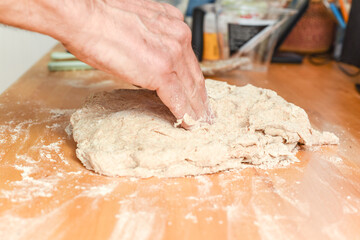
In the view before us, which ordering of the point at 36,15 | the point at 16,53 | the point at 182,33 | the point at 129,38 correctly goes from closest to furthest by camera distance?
the point at 36,15, the point at 129,38, the point at 182,33, the point at 16,53

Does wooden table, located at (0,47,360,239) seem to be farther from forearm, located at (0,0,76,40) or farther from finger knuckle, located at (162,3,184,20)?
finger knuckle, located at (162,3,184,20)

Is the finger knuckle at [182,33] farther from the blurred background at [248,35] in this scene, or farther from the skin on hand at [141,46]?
the blurred background at [248,35]

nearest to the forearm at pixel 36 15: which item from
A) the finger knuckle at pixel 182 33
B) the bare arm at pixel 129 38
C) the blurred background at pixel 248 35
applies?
the bare arm at pixel 129 38

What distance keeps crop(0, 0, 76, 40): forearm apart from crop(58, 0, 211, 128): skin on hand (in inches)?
0.8

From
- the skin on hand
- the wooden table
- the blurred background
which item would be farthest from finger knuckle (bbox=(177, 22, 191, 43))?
the blurred background

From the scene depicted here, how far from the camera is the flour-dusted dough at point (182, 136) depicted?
992mm

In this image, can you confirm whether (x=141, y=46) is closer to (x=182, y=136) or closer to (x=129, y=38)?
(x=129, y=38)

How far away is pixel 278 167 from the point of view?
42.2 inches

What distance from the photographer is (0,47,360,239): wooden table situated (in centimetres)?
79

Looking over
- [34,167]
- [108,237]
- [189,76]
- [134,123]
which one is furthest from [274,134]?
[34,167]

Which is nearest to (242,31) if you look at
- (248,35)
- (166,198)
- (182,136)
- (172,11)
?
(248,35)

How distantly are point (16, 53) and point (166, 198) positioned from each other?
153 centimetres

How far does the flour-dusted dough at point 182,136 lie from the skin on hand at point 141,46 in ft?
0.30

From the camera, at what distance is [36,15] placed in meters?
0.84
